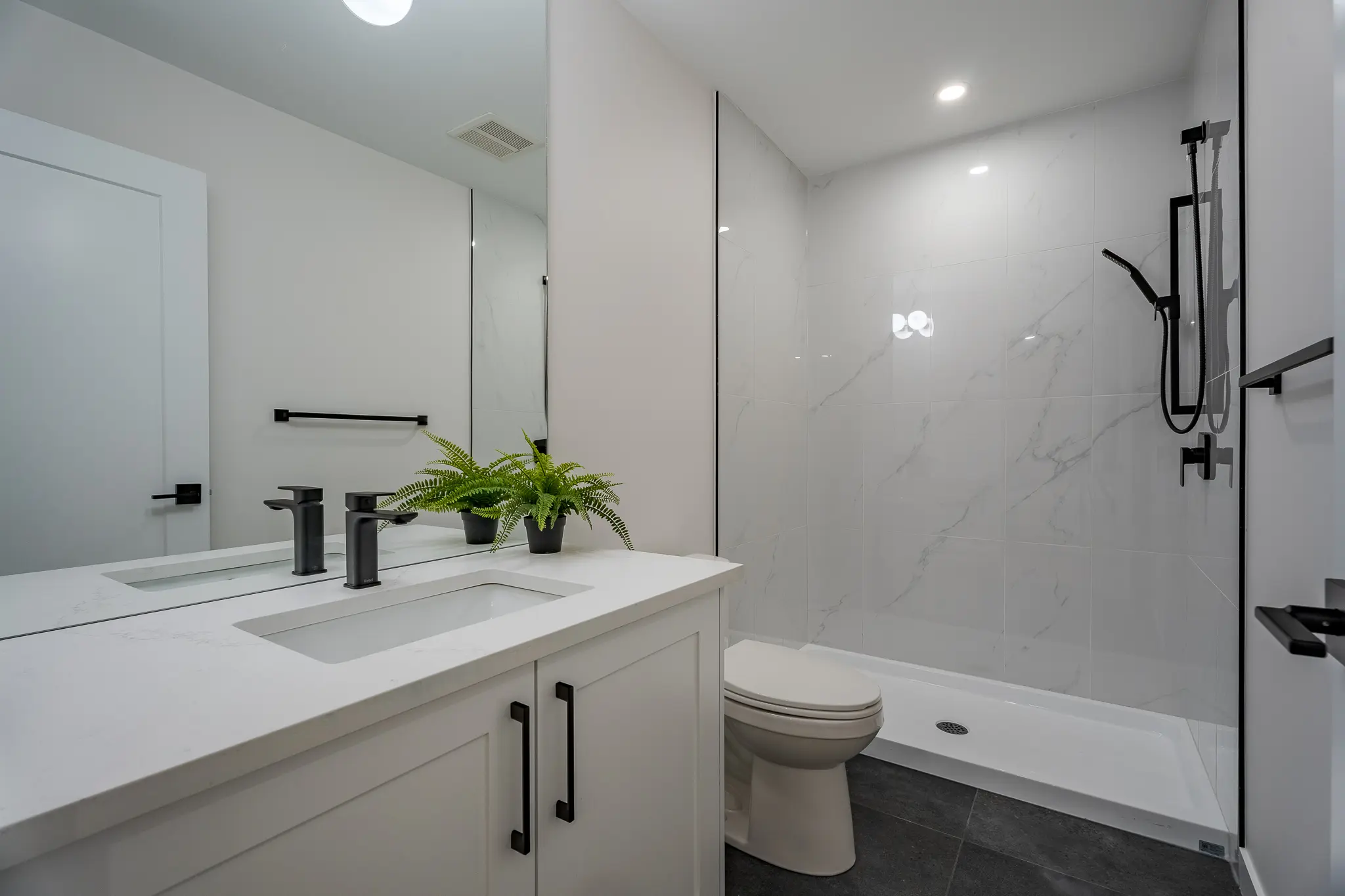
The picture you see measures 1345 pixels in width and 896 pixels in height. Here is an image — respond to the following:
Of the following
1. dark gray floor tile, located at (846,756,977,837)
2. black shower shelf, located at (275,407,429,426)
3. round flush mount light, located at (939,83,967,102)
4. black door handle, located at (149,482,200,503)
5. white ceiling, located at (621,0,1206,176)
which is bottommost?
dark gray floor tile, located at (846,756,977,837)

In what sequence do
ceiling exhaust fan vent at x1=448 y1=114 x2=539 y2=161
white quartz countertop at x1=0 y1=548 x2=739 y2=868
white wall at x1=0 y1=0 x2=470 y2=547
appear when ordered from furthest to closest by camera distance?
1. ceiling exhaust fan vent at x1=448 y1=114 x2=539 y2=161
2. white wall at x1=0 y1=0 x2=470 y2=547
3. white quartz countertop at x1=0 y1=548 x2=739 y2=868

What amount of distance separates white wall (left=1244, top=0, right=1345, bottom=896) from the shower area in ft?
1.22

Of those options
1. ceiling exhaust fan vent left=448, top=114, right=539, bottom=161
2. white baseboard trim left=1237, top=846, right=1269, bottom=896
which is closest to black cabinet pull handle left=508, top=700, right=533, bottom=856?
ceiling exhaust fan vent left=448, top=114, right=539, bottom=161

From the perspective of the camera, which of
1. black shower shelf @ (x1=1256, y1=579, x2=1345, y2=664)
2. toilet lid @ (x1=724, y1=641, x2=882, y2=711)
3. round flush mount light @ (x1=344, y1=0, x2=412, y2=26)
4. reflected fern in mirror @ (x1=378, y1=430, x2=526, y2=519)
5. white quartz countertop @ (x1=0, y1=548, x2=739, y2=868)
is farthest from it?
toilet lid @ (x1=724, y1=641, x2=882, y2=711)

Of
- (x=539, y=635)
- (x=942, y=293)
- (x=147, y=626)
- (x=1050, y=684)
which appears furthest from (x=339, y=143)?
(x=1050, y=684)

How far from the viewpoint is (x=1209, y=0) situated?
6.29 ft

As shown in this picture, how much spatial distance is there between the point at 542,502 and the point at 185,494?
2.10 feet

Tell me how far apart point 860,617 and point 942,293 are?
4.95 ft

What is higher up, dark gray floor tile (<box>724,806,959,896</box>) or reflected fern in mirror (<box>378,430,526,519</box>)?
reflected fern in mirror (<box>378,430,526,519</box>)

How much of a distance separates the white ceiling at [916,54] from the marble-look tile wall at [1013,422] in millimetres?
206

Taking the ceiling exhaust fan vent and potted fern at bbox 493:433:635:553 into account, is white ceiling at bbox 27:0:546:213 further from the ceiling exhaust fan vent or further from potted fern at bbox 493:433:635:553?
potted fern at bbox 493:433:635:553

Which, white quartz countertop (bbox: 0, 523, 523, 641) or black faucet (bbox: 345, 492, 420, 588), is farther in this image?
black faucet (bbox: 345, 492, 420, 588)

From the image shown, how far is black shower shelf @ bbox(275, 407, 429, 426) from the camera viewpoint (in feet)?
3.84

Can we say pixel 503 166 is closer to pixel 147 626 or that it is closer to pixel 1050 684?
pixel 147 626
